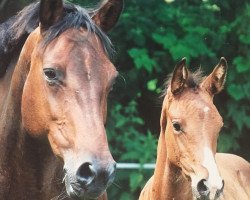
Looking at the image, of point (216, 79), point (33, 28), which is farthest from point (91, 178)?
point (216, 79)

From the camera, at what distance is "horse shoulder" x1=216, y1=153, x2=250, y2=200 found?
674 cm

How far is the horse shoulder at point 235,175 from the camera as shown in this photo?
6.74 m

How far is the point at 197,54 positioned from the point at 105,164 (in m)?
5.03

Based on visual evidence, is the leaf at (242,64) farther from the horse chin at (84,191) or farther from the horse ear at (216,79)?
the horse chin at (84,191)

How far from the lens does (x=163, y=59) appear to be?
8.09 meters

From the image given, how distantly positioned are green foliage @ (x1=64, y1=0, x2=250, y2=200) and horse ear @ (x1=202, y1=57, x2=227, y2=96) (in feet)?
5.19

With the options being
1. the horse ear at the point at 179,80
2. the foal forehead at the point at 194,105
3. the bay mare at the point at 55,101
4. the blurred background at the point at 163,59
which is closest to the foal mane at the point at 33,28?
the bay mare at the point at 55,101

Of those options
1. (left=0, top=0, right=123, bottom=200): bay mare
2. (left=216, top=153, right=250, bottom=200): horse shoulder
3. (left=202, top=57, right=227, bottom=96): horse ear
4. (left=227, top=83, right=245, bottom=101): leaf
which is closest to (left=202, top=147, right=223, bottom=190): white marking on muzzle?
(left=202, top=57, right=227, bottom=96): horse ear

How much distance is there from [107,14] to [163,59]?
455 cm

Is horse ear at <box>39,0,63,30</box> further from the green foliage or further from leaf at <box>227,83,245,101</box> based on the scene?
leaf at <box>227,83,245,101</box>

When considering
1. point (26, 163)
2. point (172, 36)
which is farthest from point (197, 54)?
point (26, 163)

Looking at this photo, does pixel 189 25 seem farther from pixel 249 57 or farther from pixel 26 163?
pixel 26 163

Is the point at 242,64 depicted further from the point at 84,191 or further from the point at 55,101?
the point at 84,191

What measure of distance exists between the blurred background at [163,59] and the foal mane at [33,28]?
4.01 metres
